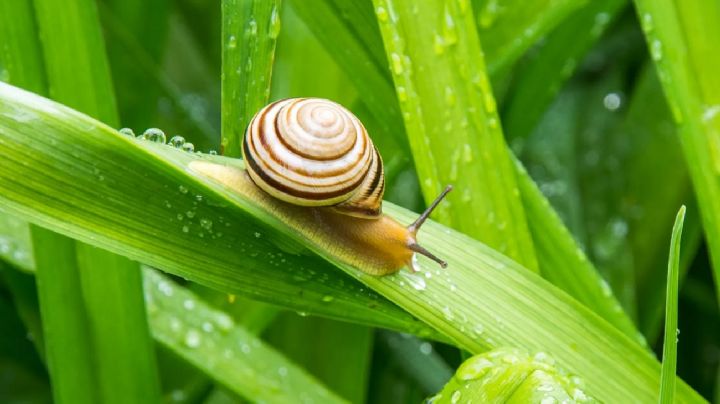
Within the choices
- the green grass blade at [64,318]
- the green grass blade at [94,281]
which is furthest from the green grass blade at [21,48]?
the green grass blade at [64,318]

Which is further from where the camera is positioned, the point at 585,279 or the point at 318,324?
the point at 318,324

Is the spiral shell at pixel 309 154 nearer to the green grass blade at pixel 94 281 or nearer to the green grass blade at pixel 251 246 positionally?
the green grass blade at pixel 251 246

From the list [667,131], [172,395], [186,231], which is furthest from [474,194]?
[667,131]

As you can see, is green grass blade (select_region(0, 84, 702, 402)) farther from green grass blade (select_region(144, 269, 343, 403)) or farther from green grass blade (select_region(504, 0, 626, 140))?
green grass blade (select_region(504, 0, 626, 140))

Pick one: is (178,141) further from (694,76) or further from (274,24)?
(694,76)

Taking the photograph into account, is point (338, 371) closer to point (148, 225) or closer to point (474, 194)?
point (474, 194)
